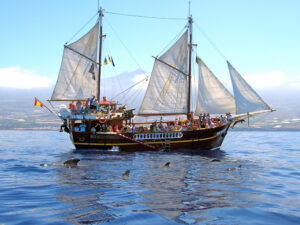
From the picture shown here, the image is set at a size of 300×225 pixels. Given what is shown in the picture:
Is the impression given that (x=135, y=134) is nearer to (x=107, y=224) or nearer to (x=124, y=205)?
(x=124, y=205)

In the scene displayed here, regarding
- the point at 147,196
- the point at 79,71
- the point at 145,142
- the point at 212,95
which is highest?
the point at 79,71

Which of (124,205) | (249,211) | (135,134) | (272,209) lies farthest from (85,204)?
(135,134)

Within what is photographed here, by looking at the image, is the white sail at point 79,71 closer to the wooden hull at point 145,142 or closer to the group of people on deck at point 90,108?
the group of people on deck at point 90,108

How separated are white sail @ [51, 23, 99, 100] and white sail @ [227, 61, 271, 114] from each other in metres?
17.9

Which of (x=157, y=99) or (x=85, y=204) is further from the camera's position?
(x=157, y=99)

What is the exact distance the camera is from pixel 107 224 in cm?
1112

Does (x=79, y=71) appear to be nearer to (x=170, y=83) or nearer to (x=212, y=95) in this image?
(x=170, y=83)

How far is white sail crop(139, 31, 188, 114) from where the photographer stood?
4238 centimetres

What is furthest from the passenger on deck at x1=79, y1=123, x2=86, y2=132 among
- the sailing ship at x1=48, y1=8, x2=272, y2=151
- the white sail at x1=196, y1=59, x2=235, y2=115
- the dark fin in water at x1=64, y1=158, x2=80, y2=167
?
the dark fin in water at x1=64, y1=158, x2=80, y2=167

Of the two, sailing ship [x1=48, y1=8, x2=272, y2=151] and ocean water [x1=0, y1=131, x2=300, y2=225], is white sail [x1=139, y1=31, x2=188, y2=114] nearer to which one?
sailing ship [x1=48, y1=8, x2=272, y2=151]

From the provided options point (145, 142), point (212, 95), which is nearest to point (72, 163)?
point (145, 142)

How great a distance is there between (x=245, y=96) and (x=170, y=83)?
9.82 metres

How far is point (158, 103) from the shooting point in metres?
42.5

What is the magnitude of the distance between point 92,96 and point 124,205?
101 feet
